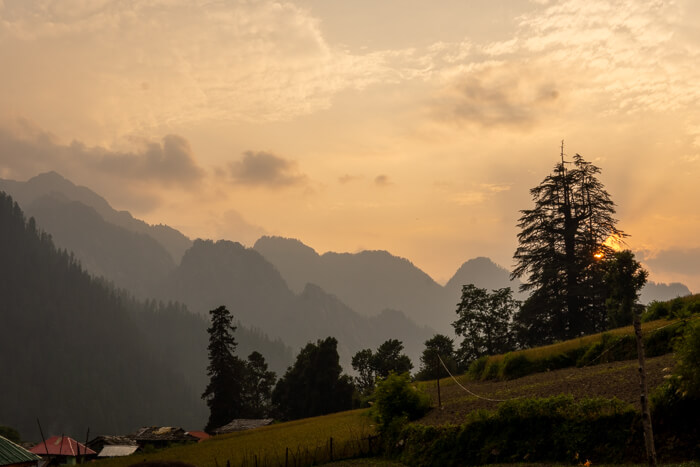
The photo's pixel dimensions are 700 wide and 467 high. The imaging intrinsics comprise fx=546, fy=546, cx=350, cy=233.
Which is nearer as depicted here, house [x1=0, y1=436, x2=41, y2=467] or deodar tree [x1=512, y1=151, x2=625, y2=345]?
house [x1=0, y1=436, x2=41, y2=467]

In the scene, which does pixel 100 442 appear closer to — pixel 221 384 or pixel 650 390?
pixel 221 384

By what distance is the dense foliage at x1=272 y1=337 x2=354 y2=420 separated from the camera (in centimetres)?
9394

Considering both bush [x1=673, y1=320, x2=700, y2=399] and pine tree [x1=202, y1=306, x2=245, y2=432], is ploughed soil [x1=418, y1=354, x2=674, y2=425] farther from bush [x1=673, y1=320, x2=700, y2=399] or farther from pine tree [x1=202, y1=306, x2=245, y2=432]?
pine tree [x1=202, y1=306, x2=245, y2=432]

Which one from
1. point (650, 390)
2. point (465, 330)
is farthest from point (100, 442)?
point (650, 390)

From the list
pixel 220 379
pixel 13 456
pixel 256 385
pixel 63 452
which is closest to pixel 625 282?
pixel 13 456

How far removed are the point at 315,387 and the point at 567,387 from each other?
236 ft

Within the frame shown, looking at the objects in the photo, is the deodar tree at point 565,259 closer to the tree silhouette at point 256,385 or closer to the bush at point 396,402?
the bush at point 396,402

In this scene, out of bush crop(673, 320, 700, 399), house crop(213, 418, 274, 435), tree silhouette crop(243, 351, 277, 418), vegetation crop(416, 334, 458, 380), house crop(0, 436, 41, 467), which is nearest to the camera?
bush crop(673, 320, 700, 399)

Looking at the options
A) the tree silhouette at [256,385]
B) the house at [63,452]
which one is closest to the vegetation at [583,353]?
the house at [63,452]

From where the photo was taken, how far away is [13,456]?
32844 millimetres

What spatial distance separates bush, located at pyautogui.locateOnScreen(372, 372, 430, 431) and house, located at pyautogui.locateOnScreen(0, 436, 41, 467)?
71.0 ft

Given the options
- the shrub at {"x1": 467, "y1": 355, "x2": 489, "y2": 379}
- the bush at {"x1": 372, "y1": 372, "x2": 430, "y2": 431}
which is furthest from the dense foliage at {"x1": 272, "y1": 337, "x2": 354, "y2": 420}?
the bush at {"x1": 372, "y1": 372, "x2": 430, "y2": 431}

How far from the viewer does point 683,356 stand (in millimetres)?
19516

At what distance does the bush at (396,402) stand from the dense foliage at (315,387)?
59270mm
